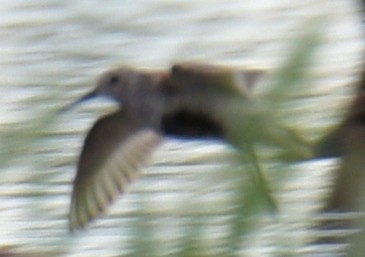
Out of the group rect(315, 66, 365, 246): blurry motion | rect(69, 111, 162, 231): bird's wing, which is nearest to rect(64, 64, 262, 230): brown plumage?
rect(69, 111, 162, 231): bird's wing

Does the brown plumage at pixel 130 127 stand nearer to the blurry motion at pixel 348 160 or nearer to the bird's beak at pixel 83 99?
the bird's beak at pixel 83 99

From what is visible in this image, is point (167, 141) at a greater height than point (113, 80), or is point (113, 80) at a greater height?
point (113, 80)

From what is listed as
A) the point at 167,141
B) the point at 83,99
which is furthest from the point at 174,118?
the point at 167,141

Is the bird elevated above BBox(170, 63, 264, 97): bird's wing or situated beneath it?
situated beneath

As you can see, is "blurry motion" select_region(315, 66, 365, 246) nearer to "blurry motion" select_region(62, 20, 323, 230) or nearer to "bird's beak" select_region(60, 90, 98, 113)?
"blurry motion" select_region(62, 20, 323, 230)

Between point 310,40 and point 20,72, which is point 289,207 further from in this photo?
point 20,72

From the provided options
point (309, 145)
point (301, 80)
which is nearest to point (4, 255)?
point (309, 145)

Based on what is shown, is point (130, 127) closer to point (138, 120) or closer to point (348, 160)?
point (138, 120)
